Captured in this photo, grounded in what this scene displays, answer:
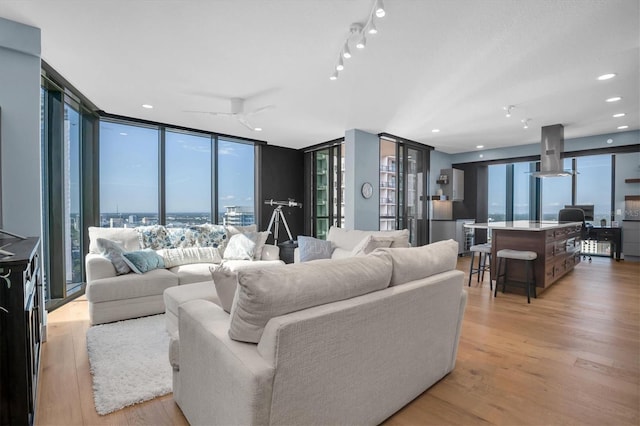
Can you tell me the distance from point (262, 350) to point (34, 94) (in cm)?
303

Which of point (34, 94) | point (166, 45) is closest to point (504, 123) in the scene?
point (166, 45)

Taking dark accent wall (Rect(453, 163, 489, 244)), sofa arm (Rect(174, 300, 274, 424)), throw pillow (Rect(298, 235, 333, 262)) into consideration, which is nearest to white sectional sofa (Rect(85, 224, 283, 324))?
throw pillow (Rect(298, 235, 333, 262))

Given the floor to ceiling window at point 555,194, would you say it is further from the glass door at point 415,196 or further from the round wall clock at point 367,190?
the round wall clock at point 367,190

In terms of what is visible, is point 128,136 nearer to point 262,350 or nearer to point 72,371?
point 72,371

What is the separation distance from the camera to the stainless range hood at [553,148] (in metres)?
5.52

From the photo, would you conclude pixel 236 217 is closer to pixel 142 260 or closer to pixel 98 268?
pixel 142 260

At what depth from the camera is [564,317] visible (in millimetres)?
3447

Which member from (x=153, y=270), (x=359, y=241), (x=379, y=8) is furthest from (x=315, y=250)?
(x=379, y=8)

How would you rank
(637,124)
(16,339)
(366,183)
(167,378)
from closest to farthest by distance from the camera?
(16,339) < (167,378) < (637,124) < (366,183)

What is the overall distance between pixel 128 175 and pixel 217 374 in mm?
4764

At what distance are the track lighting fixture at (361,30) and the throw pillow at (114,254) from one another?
120 inches

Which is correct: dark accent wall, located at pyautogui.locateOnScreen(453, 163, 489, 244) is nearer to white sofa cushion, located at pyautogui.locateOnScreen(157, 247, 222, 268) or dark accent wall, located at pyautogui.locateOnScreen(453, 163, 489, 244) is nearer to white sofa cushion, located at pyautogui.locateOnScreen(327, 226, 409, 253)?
white sofa cushion, located at pyautogui.locateOnScreen(327, 226, 409, 253)

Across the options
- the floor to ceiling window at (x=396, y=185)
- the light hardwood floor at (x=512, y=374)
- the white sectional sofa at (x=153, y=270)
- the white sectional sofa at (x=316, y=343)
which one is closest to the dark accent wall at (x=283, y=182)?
the floor to ceiling window at (x=396, y=185)

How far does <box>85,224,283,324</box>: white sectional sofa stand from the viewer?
326 centimetres
